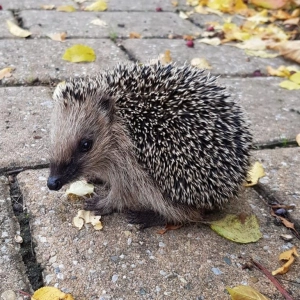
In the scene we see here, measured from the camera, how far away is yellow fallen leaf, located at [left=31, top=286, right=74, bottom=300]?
1.63 metres

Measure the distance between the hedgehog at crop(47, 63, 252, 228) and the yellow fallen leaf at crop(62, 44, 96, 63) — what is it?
1.30 metres

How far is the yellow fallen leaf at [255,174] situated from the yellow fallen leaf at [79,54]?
168cm

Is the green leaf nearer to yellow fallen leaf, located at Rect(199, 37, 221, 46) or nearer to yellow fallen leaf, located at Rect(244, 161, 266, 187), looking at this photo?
yellow fallen leaf, located at Rect(244, 161, 266, 187)

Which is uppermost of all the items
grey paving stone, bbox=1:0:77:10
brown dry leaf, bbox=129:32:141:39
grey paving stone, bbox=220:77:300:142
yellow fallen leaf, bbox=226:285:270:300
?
yellow fallen leaf, bbox=226:285:270:300

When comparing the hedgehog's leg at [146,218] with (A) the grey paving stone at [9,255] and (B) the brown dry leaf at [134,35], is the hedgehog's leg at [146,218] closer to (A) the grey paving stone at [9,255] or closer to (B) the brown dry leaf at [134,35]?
(A) the grey paving stone at [9,255]

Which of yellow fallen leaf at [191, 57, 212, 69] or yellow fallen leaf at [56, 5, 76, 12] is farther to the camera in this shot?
yellow fallen leaf at [56, 5, 76, 12]

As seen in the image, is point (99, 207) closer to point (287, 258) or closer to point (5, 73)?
point (287, 258)

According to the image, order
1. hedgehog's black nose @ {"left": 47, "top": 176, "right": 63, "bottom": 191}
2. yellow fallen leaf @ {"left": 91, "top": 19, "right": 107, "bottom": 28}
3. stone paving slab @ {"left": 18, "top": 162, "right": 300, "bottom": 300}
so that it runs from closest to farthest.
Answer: stone paving slab @ {"left": 18, "top": 162, "right": 300, "bottom": 300}
hedgehog's black nose @ {"left": 47, "top": 176, "right": 63, "bottom": 191}
yellow fallen leaf @ {"left": 91, "top": 19, "right": 107, "bottom": 28}

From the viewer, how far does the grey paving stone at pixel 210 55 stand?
12.4 feet

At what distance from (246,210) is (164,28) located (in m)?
2.78

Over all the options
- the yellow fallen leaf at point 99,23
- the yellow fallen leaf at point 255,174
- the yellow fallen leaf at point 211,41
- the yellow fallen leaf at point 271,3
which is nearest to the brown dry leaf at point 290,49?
the yellow fallen leaf at point 211,41

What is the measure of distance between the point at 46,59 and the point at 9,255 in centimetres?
207

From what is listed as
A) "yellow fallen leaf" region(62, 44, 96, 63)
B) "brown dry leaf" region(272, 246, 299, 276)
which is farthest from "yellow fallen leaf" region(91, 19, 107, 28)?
"brown dry leaf" region(272, 246, 299, 276)

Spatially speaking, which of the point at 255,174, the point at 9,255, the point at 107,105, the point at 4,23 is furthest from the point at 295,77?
the point at 9,255
